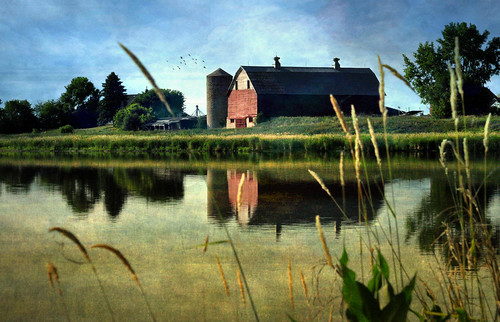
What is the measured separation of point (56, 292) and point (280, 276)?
1782 mm

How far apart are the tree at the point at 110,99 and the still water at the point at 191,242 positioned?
224 ft

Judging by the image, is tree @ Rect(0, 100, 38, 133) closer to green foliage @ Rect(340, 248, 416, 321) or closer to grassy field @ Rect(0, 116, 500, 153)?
grassy field @ Rect(0, 116, 500, 153)

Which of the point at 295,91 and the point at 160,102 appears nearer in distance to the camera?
the point at 295,91

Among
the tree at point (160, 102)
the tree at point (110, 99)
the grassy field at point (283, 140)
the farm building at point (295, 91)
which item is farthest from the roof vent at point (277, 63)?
the tree at point (110, 99)

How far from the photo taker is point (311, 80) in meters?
55.1

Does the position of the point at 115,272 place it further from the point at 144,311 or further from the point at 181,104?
the point at 181,104

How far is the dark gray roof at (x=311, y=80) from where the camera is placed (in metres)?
53.7

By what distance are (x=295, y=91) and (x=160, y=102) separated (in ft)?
93.4

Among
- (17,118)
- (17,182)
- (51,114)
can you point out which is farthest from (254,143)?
(51,114)

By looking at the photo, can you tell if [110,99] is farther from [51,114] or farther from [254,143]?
[254,143]

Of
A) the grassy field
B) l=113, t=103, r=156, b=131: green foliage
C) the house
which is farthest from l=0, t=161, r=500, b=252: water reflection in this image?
the house

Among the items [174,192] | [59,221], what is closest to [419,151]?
[174,192]

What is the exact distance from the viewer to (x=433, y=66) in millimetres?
48719

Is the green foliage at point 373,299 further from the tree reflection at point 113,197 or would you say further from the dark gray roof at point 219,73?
the dark gray roof at point 219,73
